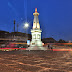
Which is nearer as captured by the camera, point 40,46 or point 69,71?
point 69,71

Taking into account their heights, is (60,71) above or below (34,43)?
below

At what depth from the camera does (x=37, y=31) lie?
3744 cm

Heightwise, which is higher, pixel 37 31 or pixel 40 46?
pixel 37 31

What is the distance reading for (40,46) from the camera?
125 ft

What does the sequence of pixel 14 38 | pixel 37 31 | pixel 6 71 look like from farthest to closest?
1. pixel 14 38
2. pixel 37 31
3. pixel 6 71

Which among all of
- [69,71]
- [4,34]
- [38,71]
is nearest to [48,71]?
[38,71]

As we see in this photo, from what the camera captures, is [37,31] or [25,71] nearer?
[25,71]

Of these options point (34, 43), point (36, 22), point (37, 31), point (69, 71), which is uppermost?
point (36, 22)

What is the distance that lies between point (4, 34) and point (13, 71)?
72.5 meters

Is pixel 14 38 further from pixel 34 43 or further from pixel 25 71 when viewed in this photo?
pixel 25 71

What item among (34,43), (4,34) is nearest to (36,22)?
(34,43)

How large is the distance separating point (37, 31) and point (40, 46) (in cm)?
466

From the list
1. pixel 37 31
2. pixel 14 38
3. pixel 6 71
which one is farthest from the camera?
pixel 14 38

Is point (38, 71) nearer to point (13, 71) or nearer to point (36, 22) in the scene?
point (13, 71)
